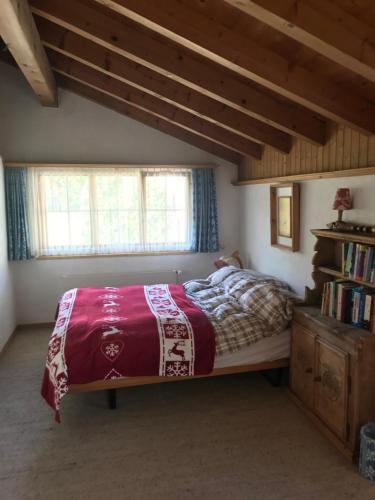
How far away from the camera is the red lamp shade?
2.76 metres

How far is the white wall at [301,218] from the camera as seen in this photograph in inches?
108

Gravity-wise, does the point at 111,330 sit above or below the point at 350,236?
below

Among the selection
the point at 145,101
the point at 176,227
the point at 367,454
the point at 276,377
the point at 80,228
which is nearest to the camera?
the point at 367,454

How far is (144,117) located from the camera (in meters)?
4.59

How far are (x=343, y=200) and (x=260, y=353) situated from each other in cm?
130

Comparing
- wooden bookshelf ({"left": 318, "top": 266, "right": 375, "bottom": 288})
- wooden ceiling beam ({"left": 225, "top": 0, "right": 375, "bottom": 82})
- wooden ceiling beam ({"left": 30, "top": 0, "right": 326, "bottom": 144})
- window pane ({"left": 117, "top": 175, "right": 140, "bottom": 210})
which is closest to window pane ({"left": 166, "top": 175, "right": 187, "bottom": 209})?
window pane ({"left": 117, "top": 175, "right": 140, "bottom": 210})

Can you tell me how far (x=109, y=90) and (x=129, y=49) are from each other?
3.81ft

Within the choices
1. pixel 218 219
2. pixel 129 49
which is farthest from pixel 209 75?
pixel 218 219

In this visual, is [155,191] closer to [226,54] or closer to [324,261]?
[324,261]

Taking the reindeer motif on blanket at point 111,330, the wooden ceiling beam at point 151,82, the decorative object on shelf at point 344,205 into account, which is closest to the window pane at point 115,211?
the wooden ceiling beam at point 151,82

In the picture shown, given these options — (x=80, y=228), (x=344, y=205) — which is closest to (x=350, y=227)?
(x=344, y=205)

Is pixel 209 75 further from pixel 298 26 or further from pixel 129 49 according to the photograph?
pixel 298 26

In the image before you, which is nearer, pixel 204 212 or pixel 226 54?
pixel 226 54

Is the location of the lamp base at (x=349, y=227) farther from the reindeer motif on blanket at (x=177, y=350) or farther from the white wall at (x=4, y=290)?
the white wall at (x=4, y=290)
